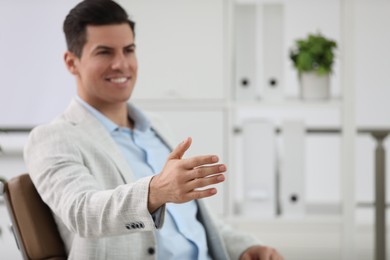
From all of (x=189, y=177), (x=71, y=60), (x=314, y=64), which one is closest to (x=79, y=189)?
(x=189, y=177)

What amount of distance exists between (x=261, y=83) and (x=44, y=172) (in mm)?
1924

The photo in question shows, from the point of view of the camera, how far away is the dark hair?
1.61 metres

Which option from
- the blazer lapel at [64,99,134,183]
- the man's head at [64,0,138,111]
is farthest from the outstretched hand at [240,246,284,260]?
the man's head at [64,0,138,111]

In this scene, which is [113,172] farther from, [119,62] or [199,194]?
[199,194]

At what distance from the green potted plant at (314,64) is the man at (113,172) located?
4.88 feet

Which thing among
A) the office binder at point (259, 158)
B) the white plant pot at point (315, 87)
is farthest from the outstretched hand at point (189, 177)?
the white plant pot at point (315, 87)

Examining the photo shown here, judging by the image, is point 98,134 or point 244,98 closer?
point 98,134

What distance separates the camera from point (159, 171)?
66.7 inches

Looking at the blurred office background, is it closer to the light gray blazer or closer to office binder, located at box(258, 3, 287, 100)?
office binder, located at box(258, 3, 287, 100)

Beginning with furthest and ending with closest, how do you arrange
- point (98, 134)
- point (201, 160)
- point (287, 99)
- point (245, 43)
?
point (287, 99)
point (245, 43)
point (98, 134)
point (201, 160)

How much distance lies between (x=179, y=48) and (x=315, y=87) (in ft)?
2.07

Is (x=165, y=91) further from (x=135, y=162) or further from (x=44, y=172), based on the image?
(x=44, y=172)

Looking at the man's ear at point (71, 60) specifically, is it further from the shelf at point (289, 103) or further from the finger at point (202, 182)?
the shelf at point (289, 103)

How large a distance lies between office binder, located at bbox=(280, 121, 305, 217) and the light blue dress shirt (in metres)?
1.46
